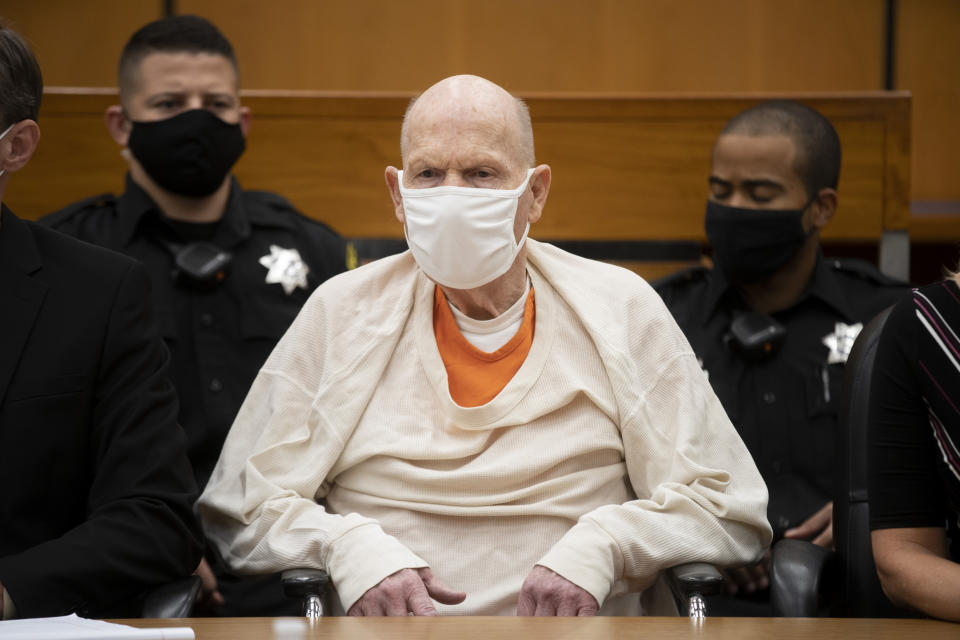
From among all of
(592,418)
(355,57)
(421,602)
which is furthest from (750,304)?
(355,57)

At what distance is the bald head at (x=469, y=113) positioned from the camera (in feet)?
7.23

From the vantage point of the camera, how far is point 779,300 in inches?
124

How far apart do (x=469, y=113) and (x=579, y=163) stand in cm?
146

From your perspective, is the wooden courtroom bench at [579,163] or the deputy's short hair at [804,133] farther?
the wooden courtroom bench at [579,163]

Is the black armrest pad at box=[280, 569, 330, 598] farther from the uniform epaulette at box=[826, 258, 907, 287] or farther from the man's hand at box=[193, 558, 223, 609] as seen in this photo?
the uniform epaulette at box=[826, 258, 907, 287]

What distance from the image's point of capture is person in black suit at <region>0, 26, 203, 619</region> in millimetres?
1947

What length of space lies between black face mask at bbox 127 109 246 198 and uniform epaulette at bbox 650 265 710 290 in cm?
122

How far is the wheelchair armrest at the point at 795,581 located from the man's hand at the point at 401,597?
533mm

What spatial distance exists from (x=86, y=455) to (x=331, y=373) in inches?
18.4

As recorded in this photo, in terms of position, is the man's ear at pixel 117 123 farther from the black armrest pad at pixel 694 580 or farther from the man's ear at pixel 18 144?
the black armrest pad at pixel 694 580

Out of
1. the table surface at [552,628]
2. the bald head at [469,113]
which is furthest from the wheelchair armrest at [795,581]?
the bald head at [469,113]

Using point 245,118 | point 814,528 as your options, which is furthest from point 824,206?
point 245,118

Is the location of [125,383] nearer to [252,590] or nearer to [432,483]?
[432,483]

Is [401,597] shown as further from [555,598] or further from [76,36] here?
[76,36]
